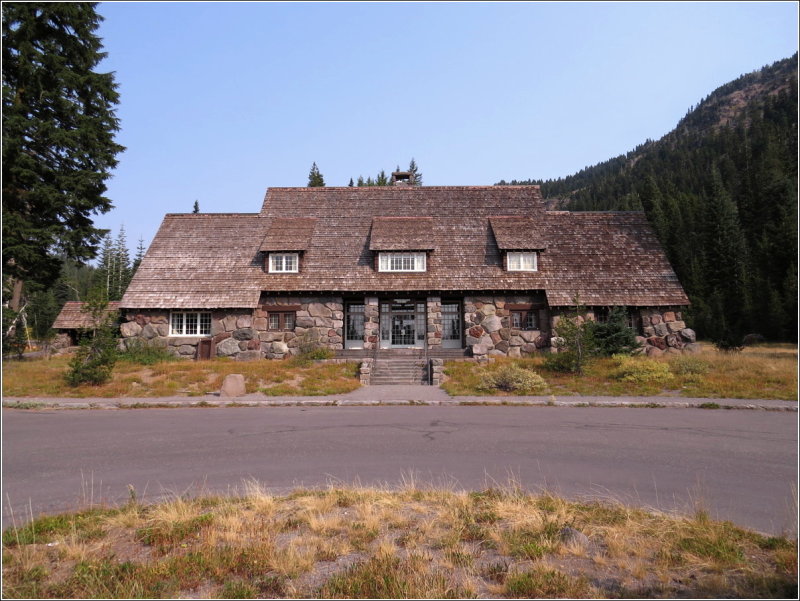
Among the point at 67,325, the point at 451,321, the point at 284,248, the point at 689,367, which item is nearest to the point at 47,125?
the point at 284,248

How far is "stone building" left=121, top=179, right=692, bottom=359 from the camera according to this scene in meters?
24.7

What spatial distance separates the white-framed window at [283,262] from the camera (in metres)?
26.2

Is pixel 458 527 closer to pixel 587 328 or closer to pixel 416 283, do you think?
pixel 587 328

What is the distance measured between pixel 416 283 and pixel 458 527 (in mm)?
20410

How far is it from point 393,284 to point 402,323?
248 cm

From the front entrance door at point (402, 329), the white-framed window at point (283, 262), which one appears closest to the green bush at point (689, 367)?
the front entrance door at point (402, 329)

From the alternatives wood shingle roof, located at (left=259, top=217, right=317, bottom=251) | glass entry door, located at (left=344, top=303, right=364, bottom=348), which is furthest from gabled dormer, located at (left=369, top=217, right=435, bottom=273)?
wood shingle roof, located at (left=259, top=217, right=317, bottom=251)

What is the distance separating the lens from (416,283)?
25328mm

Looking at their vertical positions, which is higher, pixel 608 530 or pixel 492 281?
pixel 492 281

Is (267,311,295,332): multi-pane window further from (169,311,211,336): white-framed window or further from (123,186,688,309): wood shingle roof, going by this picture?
(169,311,211,336): white-framed window

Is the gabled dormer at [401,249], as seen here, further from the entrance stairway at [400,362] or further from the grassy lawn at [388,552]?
the grassy lawn at [388,552]

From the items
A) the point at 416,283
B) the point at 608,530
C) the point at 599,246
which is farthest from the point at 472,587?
the point at 599,246

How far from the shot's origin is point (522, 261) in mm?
26109

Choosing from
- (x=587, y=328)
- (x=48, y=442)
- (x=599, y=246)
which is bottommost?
(x=48, y=442)
